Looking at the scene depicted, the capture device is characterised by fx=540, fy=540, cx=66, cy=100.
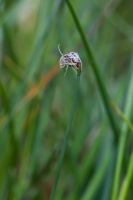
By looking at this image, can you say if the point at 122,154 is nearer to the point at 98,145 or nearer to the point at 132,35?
the point at 98,145

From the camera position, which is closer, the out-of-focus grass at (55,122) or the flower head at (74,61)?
the flower head at (74,61)

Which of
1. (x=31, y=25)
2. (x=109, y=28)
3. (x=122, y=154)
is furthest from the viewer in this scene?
(x=31, y=25)

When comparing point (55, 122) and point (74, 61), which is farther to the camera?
point (55, 122)

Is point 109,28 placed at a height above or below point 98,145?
above

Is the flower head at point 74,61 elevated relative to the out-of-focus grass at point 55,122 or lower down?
lower down

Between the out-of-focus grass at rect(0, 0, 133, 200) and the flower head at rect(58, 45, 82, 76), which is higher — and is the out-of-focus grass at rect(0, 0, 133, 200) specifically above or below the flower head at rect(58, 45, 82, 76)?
above

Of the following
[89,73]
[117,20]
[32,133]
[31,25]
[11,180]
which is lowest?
[11,180]

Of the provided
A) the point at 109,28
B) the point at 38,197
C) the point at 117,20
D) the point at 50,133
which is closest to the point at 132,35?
the point at 117,20

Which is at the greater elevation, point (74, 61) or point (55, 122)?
point (55, 122)

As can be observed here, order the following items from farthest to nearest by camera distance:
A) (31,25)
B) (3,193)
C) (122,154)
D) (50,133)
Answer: (31,25), (50,133), (3,193), (122,154)

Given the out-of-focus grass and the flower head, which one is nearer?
the flower head

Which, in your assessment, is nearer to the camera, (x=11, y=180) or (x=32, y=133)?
(x=11, y=180)
